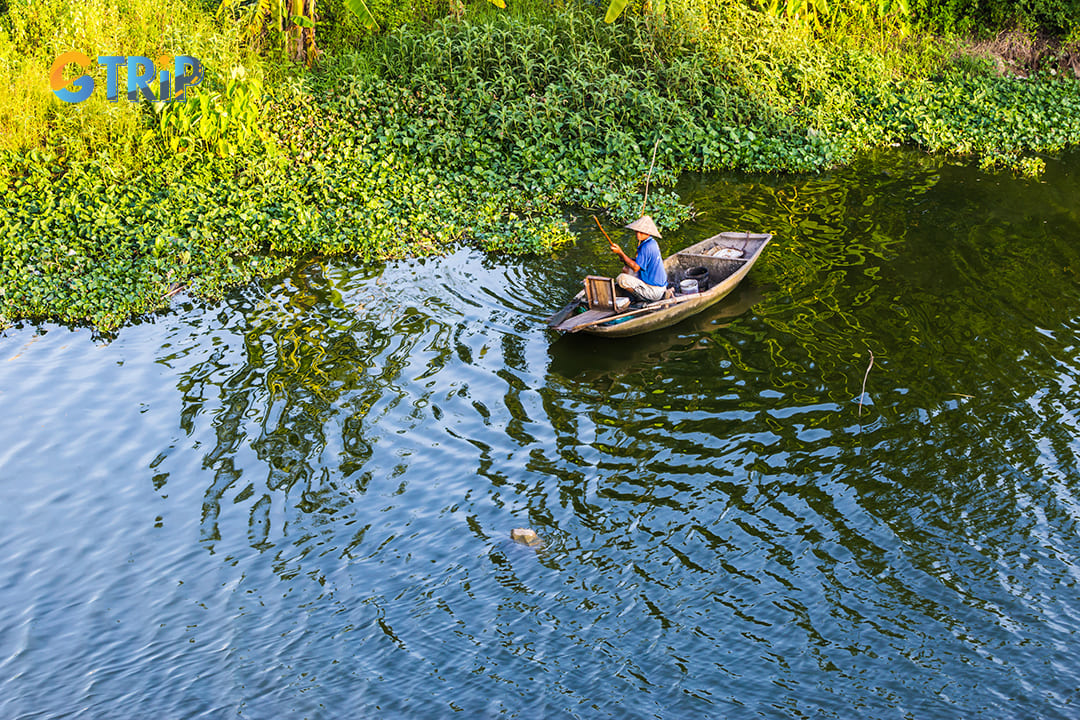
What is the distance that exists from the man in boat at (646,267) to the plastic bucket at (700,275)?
0.72 metres

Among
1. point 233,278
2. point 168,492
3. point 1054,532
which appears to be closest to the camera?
point 1054,532

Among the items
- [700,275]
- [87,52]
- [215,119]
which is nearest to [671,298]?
[700,275]

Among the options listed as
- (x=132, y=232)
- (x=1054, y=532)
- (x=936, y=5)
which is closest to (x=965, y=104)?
(x=936, y=5)

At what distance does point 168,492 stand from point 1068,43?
1785 cm

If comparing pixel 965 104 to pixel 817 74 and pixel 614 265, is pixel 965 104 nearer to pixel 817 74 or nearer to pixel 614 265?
pixel 817 74

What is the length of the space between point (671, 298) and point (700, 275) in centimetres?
118

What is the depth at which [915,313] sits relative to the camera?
32.8ft

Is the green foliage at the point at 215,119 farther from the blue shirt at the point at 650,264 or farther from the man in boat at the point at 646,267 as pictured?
the blue shirt at the point at 650,264

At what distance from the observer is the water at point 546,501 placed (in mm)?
5410

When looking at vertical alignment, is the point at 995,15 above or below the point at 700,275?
above

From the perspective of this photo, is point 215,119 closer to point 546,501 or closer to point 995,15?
point 546,501

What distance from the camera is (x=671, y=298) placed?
31.9 feet

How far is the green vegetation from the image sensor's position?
1155 centimetres

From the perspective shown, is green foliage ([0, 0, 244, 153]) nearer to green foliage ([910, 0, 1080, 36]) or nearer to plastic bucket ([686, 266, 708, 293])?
plastic bucket ([686, 266, 708, 293])
